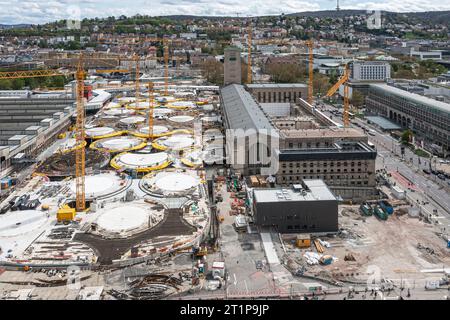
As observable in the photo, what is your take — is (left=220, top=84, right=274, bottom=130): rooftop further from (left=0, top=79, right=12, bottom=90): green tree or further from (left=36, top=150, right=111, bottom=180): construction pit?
(left=0, top=79, right=12, bottom=90): green tree

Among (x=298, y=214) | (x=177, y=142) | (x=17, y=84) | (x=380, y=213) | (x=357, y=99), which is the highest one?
(x=17, y=84)

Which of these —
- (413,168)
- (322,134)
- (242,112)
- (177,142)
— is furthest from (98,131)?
(413,168)

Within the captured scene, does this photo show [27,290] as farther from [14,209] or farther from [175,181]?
[175,181]

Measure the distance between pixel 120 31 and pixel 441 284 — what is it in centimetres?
8961

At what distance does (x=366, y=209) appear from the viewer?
1738cm

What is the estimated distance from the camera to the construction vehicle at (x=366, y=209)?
Answer: 17.2 m

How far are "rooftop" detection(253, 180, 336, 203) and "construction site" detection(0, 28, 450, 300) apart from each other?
0.07 m

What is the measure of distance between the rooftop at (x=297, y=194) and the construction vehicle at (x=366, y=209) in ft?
6.72

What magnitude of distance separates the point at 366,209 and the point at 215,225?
6053 millimetres

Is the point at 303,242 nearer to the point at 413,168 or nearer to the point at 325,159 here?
the point at 325,159

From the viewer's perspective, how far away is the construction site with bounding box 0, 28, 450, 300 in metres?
12.3

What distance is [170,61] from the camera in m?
68.3
